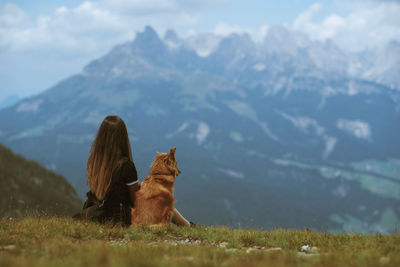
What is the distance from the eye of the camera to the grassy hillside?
44.8 m

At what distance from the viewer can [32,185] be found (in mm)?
49438

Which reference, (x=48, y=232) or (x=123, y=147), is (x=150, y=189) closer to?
(x=123, y=147)

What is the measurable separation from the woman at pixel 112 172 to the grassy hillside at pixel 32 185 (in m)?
36.4

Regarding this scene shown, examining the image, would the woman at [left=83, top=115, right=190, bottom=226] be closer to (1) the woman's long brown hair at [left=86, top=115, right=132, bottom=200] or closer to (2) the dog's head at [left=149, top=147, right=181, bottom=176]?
(1) the woman's long brown hair at [left=86, top=115, right=132, bottom=200]

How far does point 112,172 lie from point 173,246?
2735 mm

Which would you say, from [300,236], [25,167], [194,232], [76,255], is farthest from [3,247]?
[25,167]

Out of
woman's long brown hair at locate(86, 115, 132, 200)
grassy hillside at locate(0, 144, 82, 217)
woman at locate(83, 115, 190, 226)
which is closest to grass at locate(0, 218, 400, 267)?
woman at locate(83, 115, 190, 226)

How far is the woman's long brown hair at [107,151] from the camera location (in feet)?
28.2

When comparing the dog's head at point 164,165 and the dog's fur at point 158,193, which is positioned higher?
the dog's head at point 164,165

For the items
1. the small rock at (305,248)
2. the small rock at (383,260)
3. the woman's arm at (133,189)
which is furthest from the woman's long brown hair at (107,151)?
the small rock at (383,260)

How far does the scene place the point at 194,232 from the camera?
29.5 ft

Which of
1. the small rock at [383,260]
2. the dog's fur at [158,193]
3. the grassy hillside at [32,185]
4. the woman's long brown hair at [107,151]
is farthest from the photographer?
the grassy hillside at [32,185]

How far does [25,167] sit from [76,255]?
50026 mm

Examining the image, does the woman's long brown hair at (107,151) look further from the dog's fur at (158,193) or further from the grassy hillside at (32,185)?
the grassy hillside at (32,185)
